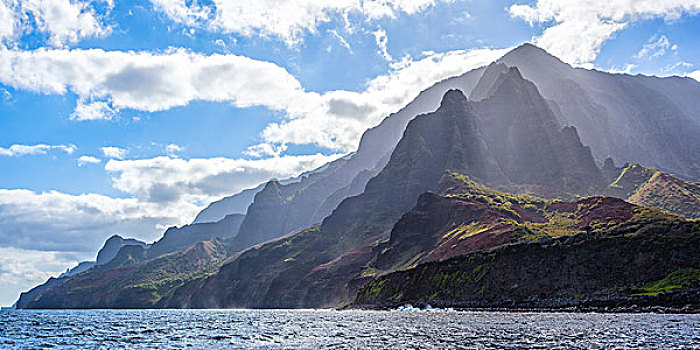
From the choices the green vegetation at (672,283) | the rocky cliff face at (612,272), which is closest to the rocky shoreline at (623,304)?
the rocky cliff face at (612,272)

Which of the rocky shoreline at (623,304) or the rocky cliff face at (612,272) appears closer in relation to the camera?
the rocky shoreline at (623,304)

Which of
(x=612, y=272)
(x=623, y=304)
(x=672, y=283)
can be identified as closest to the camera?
(x=623, y=304)

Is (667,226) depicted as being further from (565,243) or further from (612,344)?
(612,344)

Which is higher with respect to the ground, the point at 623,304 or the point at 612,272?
the point at 612,272

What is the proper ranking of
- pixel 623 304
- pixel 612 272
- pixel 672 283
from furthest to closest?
pixel 612 272, pixel 672 283, pixel 623 304

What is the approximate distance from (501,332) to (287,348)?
36285mm

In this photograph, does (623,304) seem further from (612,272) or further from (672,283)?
(612,272)

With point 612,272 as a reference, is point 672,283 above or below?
below

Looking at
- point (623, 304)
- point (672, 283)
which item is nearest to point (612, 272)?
point (672, 283)

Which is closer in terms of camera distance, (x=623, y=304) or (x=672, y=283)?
(x=623, y=304)

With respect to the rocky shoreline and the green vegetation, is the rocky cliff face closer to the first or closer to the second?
the green vegetation

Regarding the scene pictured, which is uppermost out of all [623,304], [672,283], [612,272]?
[612,272]

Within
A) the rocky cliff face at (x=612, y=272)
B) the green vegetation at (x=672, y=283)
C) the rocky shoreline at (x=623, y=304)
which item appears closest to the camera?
the rocky shoreline at (x=623, y=304)

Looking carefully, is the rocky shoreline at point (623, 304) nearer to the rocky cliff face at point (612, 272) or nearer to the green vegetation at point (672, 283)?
the rocky cliff face at point (612, 272)
